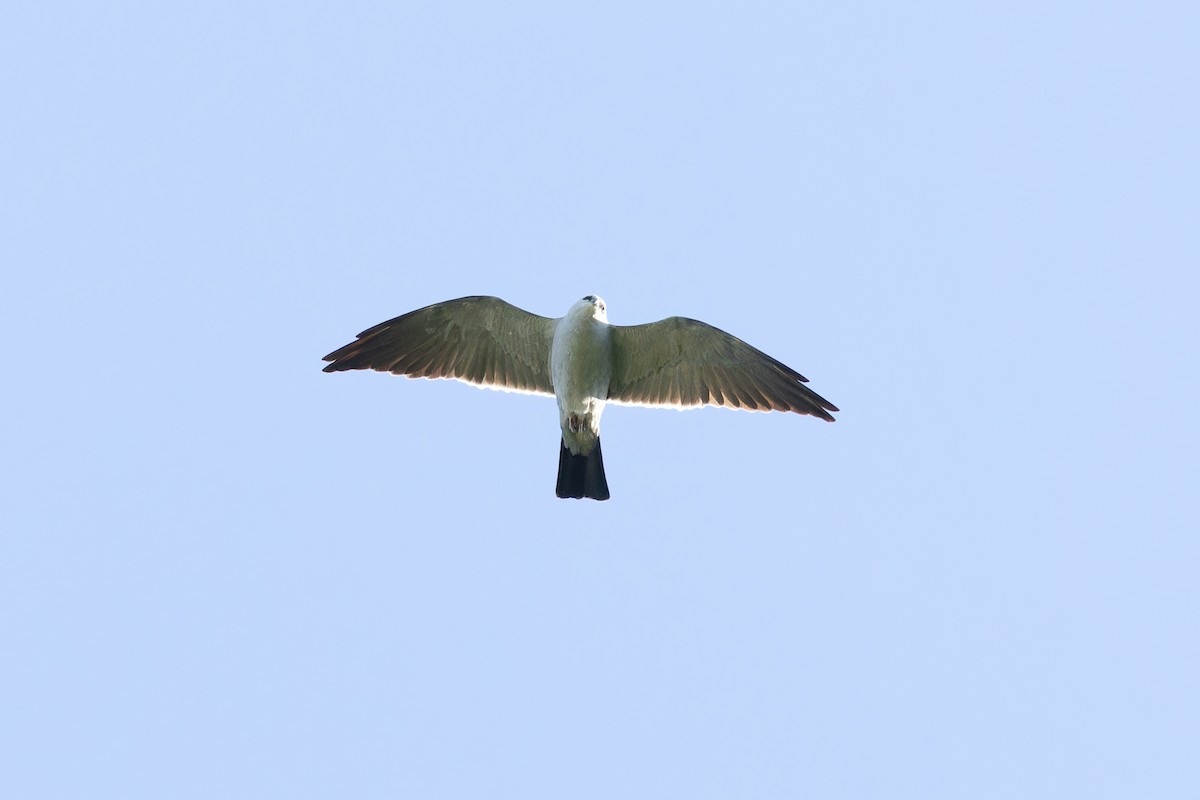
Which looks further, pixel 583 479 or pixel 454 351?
pixel 454 351

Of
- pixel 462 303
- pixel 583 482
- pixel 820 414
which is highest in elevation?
pixel 462 303

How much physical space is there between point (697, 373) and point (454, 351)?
2.76m

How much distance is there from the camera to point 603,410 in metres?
14.7

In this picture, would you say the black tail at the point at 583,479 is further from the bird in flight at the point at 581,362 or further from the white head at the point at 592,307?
the white head at the point at 592,307

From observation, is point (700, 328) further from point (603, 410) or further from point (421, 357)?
point (421, 357)

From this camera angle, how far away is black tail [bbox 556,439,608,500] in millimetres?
14422

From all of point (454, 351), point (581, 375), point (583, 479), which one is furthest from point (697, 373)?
point (454, 351)

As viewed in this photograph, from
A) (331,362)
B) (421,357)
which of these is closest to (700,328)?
(421,357)

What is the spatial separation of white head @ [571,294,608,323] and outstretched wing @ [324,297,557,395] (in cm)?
72

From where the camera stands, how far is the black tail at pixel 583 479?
14422mm

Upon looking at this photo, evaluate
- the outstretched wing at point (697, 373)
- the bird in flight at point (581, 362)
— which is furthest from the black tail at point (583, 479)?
the outstretched wing at point (697, 373)

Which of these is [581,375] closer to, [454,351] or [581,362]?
[581,362]

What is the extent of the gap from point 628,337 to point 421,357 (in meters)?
2.39

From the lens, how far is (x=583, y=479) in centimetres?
1446
